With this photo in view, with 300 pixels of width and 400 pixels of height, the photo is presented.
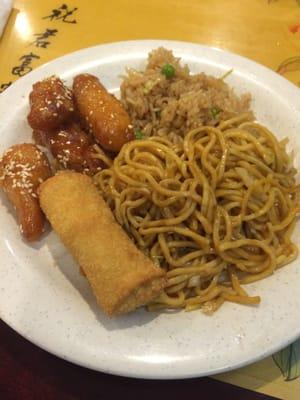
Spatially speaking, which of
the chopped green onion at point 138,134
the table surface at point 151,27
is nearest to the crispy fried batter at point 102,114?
the chopped green onion at point 138,134

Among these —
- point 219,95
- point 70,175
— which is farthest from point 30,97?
point 219,95

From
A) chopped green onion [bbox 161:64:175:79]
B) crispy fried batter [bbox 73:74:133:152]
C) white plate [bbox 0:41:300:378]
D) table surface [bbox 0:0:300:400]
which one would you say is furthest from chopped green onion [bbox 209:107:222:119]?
table surface [bbox 0:0:300:400]

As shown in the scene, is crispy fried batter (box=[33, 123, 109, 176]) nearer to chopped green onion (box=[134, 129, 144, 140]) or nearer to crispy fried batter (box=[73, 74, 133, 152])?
crispy fried batter (box=[73, 74, 133, 152])

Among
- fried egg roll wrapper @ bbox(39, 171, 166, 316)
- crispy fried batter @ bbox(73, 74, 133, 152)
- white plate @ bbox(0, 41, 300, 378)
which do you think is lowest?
white plate @ bbox(0, 41, 300, 378)

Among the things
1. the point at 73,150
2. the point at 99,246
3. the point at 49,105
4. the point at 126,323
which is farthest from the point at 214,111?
the point at 126,323

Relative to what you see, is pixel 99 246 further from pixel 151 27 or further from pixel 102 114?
pixel 151 27

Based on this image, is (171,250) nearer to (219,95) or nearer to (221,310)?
(221,310)
